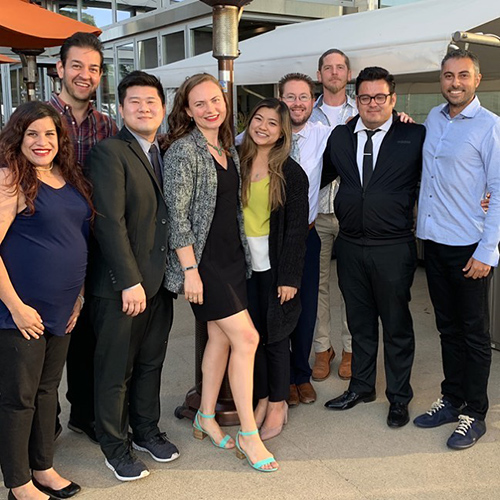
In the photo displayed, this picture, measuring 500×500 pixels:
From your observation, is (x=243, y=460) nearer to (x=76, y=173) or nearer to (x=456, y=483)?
(x=456, y=483)

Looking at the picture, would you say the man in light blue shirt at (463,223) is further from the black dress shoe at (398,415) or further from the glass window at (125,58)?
the glass window at (125,58)

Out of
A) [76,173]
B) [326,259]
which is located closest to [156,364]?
[76,173]

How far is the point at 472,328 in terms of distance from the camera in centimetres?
311

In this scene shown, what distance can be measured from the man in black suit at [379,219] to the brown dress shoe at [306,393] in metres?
0.15

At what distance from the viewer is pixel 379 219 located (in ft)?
10.4

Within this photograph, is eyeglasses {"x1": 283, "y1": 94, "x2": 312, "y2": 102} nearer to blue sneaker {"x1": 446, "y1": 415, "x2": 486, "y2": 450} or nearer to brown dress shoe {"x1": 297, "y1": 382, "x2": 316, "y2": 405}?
brown dress shoe {"x1": 297, "y1": 382, "x2": 316, "y2": 405}

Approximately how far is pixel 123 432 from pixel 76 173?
1257 millimetres

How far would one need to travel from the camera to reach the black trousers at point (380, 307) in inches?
127

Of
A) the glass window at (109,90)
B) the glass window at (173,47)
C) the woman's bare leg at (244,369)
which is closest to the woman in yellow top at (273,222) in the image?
the woman's bare leg at (244,369)

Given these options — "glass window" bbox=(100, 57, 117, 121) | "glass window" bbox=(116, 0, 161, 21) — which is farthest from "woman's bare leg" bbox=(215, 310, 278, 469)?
"glass window" bbox=(100, 57, 117, 121)

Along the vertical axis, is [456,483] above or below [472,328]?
below

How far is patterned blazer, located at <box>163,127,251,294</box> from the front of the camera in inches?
107

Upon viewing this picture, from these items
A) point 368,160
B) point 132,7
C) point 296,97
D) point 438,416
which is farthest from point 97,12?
point 438,416

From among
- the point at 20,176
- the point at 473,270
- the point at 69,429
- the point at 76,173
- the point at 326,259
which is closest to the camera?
the point at 20,176
